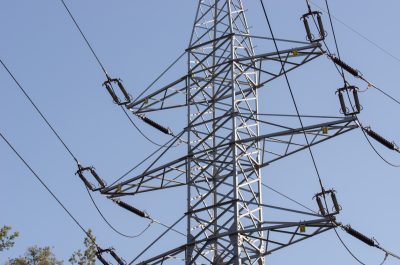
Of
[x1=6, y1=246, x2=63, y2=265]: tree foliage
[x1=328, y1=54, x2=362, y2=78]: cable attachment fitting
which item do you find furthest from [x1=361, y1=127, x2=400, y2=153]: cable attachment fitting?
[x1=6, y1=246, x2=63, y2=265]: tree foliage

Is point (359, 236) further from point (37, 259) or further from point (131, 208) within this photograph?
point (37, 259)

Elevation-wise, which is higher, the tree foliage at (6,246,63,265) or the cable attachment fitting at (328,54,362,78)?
the tree foliage at (6,246,63,265)

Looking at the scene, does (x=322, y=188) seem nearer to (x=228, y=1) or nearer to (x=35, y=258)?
(x=228, y=1)

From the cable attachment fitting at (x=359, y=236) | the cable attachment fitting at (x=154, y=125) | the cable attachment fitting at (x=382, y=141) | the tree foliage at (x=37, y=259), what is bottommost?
the cable attachment fitting at (x=359, y=236)

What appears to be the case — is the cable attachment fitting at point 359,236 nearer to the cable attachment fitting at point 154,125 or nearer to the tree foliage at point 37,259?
the cable attachment fitting at point 154,125

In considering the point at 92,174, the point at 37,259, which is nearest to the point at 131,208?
the point at 92,174

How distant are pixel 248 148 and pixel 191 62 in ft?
11.9

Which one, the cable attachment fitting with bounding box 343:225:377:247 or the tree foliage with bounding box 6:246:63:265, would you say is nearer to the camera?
the cable attachment fitting with bounding box 343:225:377:247

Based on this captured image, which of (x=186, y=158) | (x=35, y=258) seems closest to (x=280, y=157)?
(x=186, y=158)

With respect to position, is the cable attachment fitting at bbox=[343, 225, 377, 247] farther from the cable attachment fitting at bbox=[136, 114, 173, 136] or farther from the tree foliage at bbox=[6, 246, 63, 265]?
the tree foliage at bbox=[6, 246, 63, 265]

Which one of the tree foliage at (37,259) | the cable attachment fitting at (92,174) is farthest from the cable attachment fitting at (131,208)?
the tree foliage at (37,259)

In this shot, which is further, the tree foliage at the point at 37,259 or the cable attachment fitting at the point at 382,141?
the tree foliage at the point at 37,259

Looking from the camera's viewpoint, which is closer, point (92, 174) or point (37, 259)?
point (92, 174)

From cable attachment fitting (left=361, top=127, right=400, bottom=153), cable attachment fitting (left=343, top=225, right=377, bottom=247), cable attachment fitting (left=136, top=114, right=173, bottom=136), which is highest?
cable attachment fitting (left=136, top=114, right=173, bottom=136)
